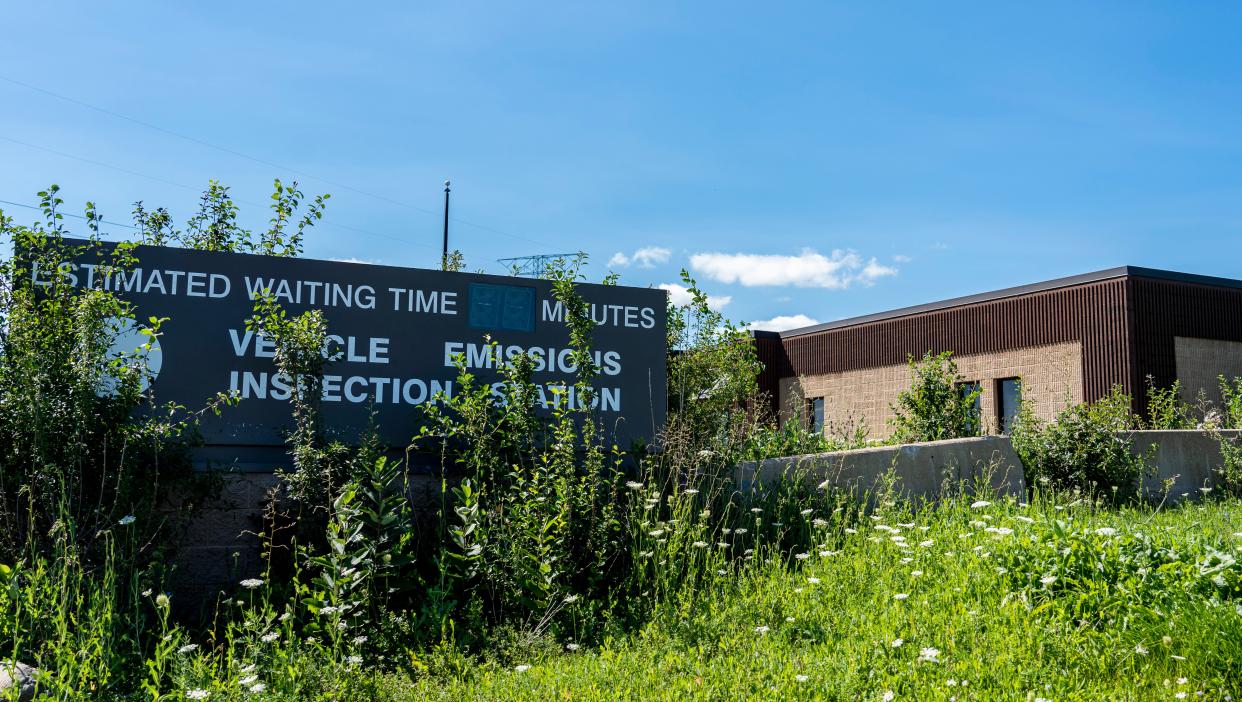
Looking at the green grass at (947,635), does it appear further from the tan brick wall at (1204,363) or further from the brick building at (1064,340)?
the tan brick wall at (1204,363)

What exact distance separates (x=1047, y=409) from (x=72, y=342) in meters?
24.6

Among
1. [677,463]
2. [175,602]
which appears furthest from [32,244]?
[677,463]

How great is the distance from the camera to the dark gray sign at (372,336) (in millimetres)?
8203

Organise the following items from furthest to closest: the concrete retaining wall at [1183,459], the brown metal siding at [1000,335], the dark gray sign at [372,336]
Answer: the brown metal siding at [1000,335] < the concrete retaining wall at [1183,459] < the dark gray sign at [372,336]

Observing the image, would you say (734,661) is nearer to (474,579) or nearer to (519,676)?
(519,676)

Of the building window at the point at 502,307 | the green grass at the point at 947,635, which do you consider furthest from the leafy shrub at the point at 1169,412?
the building window at the point at 502,307

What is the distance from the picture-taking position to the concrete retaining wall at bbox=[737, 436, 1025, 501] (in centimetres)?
893

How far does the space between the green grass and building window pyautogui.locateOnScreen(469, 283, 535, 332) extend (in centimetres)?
→ 339

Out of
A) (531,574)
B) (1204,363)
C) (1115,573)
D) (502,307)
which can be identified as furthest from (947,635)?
(1204,363)

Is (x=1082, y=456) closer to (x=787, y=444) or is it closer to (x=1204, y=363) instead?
(x=787, y=444)

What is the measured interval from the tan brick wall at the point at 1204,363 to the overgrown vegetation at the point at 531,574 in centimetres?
1811

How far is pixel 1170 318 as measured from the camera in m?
25.0

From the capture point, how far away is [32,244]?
789cm

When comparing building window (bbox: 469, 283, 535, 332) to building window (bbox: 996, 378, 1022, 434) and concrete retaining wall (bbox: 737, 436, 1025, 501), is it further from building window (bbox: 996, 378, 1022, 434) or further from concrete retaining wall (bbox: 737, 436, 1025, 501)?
building window (bbox: 996, 378, 1022, 434)
